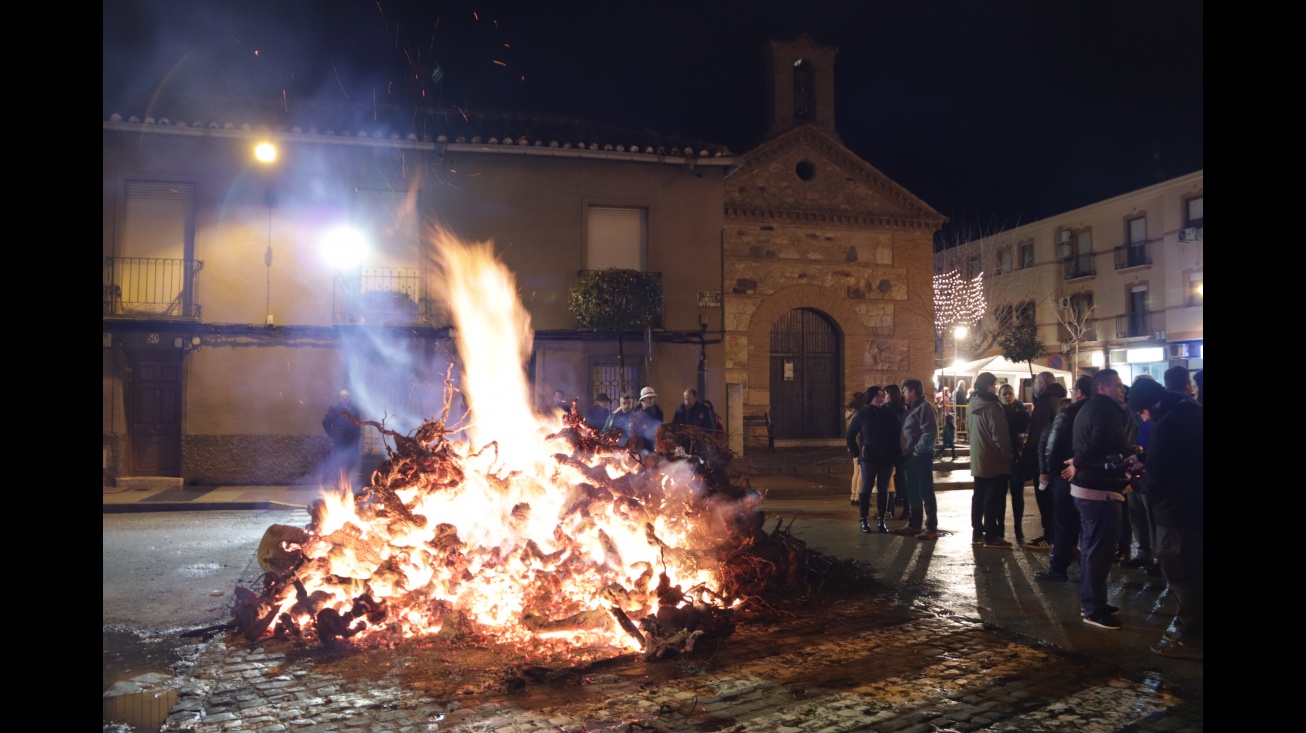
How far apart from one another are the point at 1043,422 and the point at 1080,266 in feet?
102

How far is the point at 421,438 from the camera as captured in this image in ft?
24.2

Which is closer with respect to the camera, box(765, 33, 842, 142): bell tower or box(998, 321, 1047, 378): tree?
box(765, 33, 842, 142): bell tower

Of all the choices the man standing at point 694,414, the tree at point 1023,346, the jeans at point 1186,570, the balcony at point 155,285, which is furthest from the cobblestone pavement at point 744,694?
the tree at point 1023,346

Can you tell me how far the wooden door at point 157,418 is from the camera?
16375mm

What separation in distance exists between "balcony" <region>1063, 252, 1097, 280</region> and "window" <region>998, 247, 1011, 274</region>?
2.90 metres

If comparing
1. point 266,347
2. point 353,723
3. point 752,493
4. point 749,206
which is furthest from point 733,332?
point 353,723

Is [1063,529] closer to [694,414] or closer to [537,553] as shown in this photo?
[537,553]

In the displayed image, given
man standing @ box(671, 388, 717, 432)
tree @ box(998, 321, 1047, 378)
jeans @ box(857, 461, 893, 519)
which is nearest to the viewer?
jeans @ box(857, 461, 893, 519)

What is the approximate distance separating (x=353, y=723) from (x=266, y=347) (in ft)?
45.8

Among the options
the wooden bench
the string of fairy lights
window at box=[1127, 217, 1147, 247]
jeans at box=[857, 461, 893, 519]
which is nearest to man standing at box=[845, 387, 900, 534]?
jeans at box=[857, 461, 893, 519]

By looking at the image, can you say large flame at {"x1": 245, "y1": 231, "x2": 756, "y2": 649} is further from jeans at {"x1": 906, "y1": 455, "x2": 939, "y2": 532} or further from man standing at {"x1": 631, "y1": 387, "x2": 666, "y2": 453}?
jeans at {"x1": 906, "y1": 455, "x2": 939, "y2": 532}

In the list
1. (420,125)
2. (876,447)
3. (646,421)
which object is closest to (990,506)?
(876,447)

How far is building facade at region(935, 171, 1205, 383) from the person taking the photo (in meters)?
32.0

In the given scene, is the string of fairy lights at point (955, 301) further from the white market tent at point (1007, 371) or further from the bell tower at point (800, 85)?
the bell tower at point (800, 85)
